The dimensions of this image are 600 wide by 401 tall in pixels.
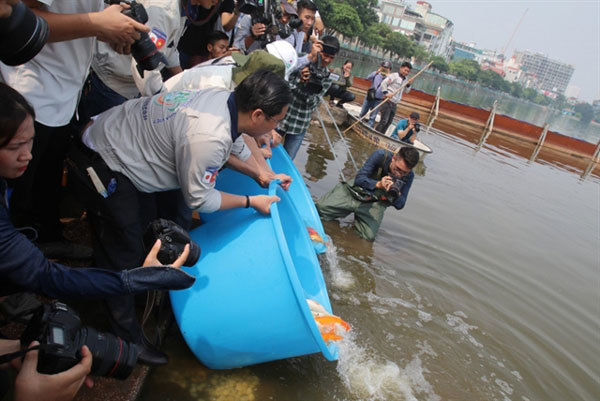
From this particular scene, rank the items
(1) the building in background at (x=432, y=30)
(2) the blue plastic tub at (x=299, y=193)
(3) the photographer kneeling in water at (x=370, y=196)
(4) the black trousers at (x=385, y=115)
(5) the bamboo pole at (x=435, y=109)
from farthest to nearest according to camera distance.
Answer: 1. (1) the building in background at (x=432, y=30)
2. (5) the bamboo pole at (x=435, y=109)
3. (4) the black trousers at (x=385, y=115)
4. (3) the photographer kneeling in water at (x=370, y=196)
5. (2) the blue plastic tub at (x=299, y=193)

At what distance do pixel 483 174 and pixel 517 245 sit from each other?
4.79 meters

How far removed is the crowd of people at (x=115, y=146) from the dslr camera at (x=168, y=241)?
4 centimetres

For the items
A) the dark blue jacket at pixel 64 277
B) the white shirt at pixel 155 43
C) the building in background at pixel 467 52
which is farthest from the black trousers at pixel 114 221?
the building in background at pixel 467 52

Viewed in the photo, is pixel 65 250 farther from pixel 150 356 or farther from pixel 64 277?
pixel 64 277

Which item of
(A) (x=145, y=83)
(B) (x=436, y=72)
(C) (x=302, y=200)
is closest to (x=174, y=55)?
(A) (x=145, y=83)

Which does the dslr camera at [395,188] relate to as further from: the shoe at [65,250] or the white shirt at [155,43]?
the shoe at [65,250]

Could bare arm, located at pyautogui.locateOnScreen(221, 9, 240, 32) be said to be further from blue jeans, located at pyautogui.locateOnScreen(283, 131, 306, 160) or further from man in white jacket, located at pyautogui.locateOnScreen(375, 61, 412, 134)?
man in white jacket, located at pyautogui.locateOnScreen(375, 61, 412, 134)

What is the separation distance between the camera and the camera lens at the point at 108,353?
130 centimetres

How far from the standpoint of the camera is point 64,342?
1.18 meters

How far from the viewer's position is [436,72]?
345 feet

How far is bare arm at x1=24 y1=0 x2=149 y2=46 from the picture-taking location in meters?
1.66

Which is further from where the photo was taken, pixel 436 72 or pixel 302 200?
pixel 436 72

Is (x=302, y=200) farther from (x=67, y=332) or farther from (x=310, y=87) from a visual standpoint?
(x=67, y=332)

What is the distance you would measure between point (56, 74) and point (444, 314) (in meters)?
3.77
